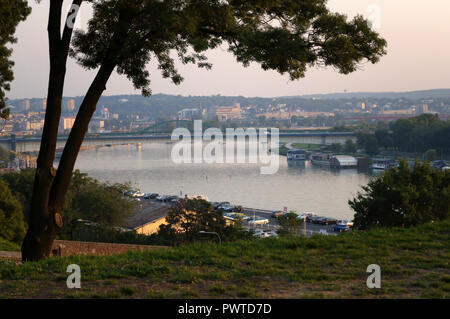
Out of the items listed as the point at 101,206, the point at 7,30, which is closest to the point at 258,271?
the point at 7,30

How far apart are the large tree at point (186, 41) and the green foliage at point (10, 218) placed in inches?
310

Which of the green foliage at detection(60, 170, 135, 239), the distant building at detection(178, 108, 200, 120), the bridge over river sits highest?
the distant building at detection(178, 108, 200, 120)

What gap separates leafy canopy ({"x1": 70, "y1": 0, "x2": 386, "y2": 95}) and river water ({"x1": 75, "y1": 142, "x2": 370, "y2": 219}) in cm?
1706

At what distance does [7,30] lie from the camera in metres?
6.62

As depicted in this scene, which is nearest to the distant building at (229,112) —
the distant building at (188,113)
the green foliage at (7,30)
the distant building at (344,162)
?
the distant building at (188,113)

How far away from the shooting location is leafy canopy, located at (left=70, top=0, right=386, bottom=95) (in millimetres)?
4629

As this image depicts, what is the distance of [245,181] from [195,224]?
20.3 metres

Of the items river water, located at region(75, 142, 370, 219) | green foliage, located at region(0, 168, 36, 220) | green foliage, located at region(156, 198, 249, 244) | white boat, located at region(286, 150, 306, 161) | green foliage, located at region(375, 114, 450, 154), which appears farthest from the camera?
white boat, located at region(286, 150, 306, 161)

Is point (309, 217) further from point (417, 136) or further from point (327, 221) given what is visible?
point (417, 136)

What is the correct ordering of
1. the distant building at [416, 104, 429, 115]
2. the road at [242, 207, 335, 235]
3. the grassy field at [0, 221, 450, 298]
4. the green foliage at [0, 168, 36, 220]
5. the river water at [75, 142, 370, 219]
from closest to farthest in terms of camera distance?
1. the grassy field at [0, 221, 450, 298]
2. the green foliage at [0, 168, 36, 220]
3. the road at [242, 207, 335, 235]
4. the river water at [75, 142, 370, 219]
5. the distant building at [416, 104, 429, 115]

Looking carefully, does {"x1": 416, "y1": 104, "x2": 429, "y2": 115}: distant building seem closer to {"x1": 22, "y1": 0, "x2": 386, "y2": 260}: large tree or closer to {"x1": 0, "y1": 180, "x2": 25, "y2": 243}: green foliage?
{"x1": 0, "y1": 180, "x2": 25, "y2": 243}: green foliage

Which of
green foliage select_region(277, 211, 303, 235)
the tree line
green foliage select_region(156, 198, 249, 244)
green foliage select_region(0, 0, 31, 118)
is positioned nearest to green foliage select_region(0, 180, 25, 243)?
green foliage select_region(156, 198, 249, 244)

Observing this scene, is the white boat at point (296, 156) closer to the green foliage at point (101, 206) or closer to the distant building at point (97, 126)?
the distant building at point (97, 126)

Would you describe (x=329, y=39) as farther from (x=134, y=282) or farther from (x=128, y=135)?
(x=128, y=135)
